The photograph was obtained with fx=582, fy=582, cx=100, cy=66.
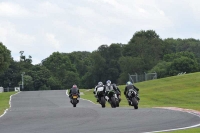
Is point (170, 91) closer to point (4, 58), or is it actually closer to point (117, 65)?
point (4, 58)

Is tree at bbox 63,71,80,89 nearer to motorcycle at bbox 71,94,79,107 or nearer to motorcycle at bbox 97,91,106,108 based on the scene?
motorcycle at bbox 71,94,79,107

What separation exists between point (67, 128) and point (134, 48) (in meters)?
117

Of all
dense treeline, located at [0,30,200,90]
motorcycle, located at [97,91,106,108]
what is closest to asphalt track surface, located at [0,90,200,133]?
motorcycle, located at [97,91,106,108]

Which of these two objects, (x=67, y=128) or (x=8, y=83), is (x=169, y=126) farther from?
(x=8, y=83)

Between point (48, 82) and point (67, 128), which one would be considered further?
point (48, 82)

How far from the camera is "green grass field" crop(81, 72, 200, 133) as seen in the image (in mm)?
45197

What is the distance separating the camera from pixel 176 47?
532 ft

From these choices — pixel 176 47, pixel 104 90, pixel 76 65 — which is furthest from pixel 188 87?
pixel 76 65

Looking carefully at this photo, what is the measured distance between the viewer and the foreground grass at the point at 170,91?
45.9 meters

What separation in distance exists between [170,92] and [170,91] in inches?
262

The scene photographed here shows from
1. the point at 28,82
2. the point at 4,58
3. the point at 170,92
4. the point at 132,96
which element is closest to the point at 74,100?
the point at 132,96

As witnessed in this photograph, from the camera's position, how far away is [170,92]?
54469 millimetres

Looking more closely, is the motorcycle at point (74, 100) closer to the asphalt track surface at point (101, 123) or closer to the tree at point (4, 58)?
the asphalt track surface at point (101, 123)

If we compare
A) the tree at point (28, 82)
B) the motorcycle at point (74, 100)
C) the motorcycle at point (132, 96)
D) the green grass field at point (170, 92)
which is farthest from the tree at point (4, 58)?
the motorcycle at point (132, 96)
